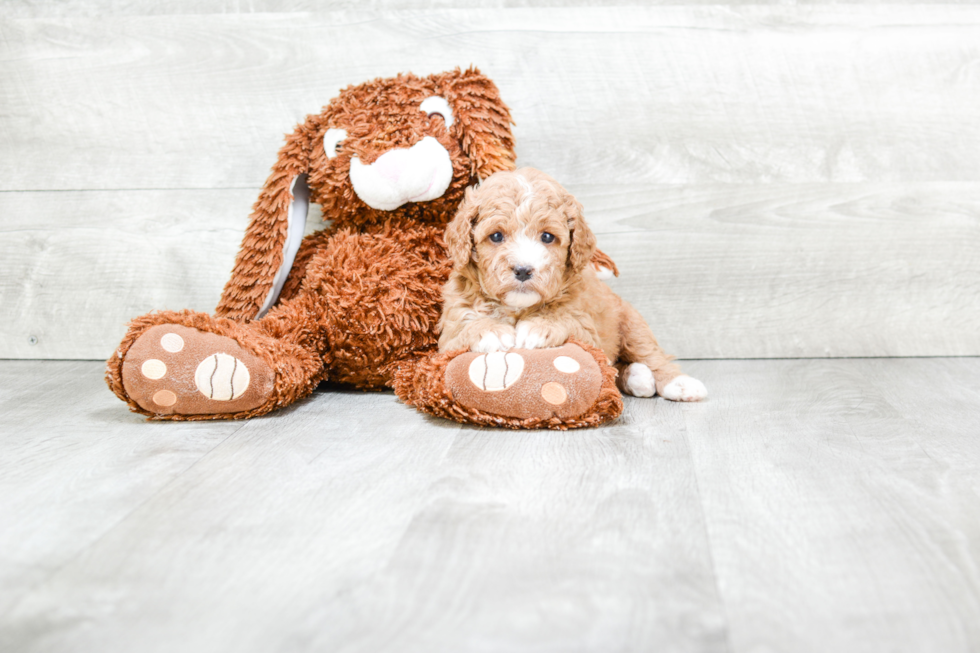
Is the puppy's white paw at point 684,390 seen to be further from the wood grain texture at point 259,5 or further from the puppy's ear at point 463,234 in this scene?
the wood grain texture at point 259,5

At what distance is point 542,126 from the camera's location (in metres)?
1.54

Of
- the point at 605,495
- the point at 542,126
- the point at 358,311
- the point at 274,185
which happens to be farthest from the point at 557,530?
→ the point at 542,126

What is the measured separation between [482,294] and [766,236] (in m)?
0.66

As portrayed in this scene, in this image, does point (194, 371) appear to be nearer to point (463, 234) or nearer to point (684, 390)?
point (463, 234)

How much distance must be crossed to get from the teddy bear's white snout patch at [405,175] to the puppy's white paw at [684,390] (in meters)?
0.48

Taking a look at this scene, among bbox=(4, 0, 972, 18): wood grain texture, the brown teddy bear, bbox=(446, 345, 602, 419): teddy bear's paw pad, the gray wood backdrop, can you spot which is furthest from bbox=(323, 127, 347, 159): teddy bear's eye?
bbox=(446, 345, 602, 419): teddy bear's paw pad

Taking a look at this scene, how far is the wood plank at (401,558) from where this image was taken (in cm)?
58

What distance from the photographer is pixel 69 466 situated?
37.1 inches

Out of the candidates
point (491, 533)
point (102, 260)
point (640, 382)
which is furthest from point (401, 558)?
point (102, 260)

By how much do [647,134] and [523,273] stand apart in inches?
23.0

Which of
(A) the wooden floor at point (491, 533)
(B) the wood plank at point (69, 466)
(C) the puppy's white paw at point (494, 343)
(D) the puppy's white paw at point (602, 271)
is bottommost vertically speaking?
(A) the wooden floor at point (491, 533)

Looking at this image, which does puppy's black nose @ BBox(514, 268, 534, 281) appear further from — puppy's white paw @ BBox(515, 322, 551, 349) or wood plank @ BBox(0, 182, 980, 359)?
wood plank @ BBox(0, 182, 980, 359)

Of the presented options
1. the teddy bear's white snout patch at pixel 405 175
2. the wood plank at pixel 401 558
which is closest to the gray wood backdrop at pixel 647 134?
the teddy bear's white snout patch at pixel 405 175

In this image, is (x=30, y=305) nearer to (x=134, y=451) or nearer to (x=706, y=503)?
(x=134, y=451)
